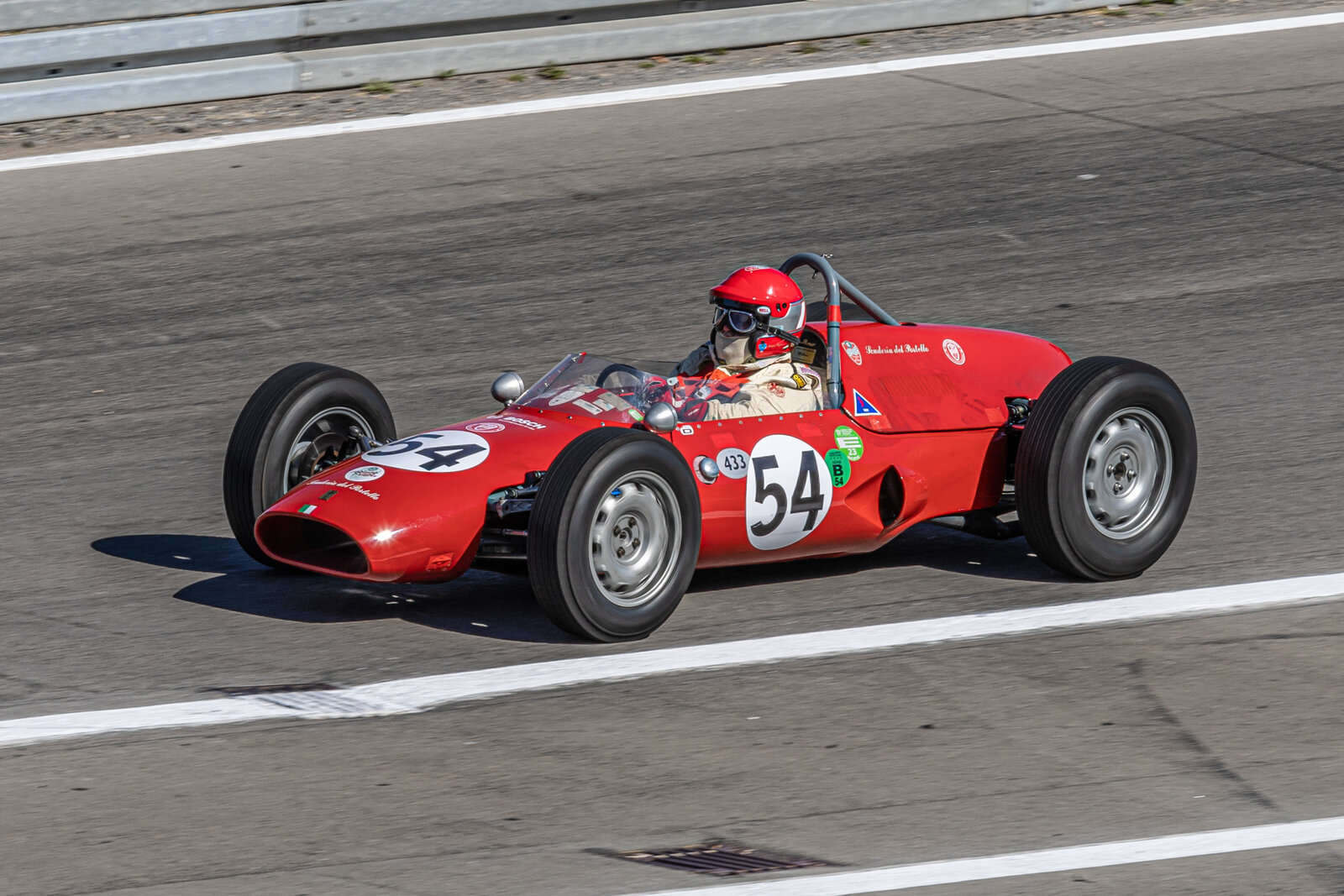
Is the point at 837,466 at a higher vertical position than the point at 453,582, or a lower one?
higher

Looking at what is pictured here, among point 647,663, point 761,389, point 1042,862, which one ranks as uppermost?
A: point 761,389

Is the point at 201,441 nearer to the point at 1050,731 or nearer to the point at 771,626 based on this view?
the point at 771,626

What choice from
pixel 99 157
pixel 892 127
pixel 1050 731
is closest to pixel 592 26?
pixel 892 127

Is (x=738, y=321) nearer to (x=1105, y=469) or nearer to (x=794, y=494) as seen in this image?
(x=794, y=494)

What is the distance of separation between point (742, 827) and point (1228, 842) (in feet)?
4.30

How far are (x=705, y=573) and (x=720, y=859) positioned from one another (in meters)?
2.82

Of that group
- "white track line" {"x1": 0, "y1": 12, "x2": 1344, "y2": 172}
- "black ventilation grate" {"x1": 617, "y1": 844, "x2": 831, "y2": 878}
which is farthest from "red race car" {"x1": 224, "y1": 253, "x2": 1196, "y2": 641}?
"white track line" {"x1": 0, "y1": 12, "x2": 1344, "y2": 172}

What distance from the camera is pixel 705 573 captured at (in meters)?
7.86

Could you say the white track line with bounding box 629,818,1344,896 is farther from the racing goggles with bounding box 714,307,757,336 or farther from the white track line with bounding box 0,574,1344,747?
the racing goggles with bounding box 714,307,757,336

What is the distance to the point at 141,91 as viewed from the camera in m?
14.3

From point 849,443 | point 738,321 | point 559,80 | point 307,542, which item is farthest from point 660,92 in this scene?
point 307,542

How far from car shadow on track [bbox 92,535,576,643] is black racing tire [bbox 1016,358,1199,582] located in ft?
6.22

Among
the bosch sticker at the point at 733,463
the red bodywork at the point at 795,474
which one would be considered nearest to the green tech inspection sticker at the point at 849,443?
the red bodywork at the point at 795,474

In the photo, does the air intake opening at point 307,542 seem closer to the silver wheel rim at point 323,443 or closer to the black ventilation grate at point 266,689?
the silver wheel rim at point 323,443
